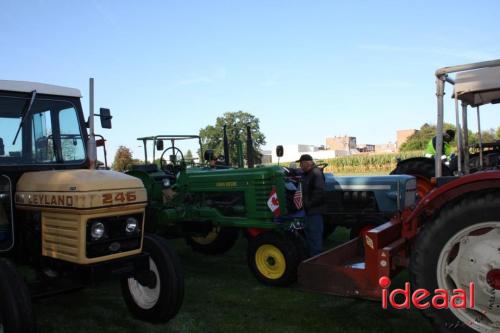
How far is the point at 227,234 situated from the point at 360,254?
295cm

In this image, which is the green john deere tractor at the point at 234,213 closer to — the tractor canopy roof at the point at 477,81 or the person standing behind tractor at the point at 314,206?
the person standing behind tractor at the point at 314,206

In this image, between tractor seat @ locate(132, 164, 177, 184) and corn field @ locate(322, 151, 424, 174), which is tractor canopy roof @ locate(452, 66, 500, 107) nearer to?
tractor seat @ locate(132, 164, 177, 184)

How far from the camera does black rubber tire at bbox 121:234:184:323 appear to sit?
370 centimetres

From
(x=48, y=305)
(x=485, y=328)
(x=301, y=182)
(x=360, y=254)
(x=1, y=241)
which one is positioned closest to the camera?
(x=485, y=328)

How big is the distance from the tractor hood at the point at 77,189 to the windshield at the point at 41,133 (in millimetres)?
227

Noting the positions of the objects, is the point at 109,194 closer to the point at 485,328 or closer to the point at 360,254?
the point at 360,254

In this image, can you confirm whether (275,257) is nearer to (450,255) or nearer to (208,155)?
(450,255)

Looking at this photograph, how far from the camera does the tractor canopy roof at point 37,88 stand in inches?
144

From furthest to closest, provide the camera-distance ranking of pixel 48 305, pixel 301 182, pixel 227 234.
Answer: pixel 227 234 → pixel 301 182 → pixel 48 305

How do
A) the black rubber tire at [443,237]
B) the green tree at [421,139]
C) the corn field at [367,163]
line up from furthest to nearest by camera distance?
the green tree at [421,139] → the corn field at [367,163] → the black rubber tire at [443,237]

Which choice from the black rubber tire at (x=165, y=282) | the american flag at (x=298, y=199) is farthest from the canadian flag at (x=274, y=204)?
the black rubber tire at (x=165, y=282)

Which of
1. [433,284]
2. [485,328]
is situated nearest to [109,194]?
[433,284]

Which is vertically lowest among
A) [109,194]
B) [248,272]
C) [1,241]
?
[248,272]

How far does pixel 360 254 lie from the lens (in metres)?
4.18
